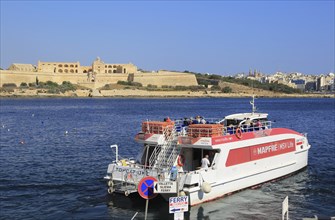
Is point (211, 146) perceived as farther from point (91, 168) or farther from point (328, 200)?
point (91, 168)

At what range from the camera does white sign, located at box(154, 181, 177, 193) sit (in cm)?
1347

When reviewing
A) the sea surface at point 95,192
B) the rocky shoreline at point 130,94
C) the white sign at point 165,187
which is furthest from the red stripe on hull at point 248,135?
the rocky shoreline at point 130,94

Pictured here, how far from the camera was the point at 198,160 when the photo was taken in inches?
718

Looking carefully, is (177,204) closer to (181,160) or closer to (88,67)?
(181,160)

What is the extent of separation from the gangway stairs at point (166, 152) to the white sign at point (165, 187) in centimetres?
238

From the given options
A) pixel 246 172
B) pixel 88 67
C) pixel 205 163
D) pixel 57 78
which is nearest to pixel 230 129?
pixel 246 172

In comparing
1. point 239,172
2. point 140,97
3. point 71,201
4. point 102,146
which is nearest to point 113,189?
point 71,201

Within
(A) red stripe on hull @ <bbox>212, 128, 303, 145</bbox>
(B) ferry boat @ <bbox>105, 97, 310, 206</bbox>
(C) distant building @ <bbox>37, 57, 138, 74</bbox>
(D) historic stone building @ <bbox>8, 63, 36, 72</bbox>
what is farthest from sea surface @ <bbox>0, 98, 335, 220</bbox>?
(C) distant building @ <bbox>37, 57, 138, 74</bbox>

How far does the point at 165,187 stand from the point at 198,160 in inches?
174

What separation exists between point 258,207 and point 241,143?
2.86m

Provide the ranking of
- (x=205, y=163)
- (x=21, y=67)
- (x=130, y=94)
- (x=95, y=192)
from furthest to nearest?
1. (x=21, y=67)
2. (x=130, y=94)
3. (x=95, y=192)
4. (x=205, y=163)

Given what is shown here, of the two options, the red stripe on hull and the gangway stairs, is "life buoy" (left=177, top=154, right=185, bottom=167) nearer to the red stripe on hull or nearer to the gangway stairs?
the gangway stairs

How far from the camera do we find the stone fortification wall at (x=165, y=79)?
583 feet

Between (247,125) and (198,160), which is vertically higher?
(247,125)
